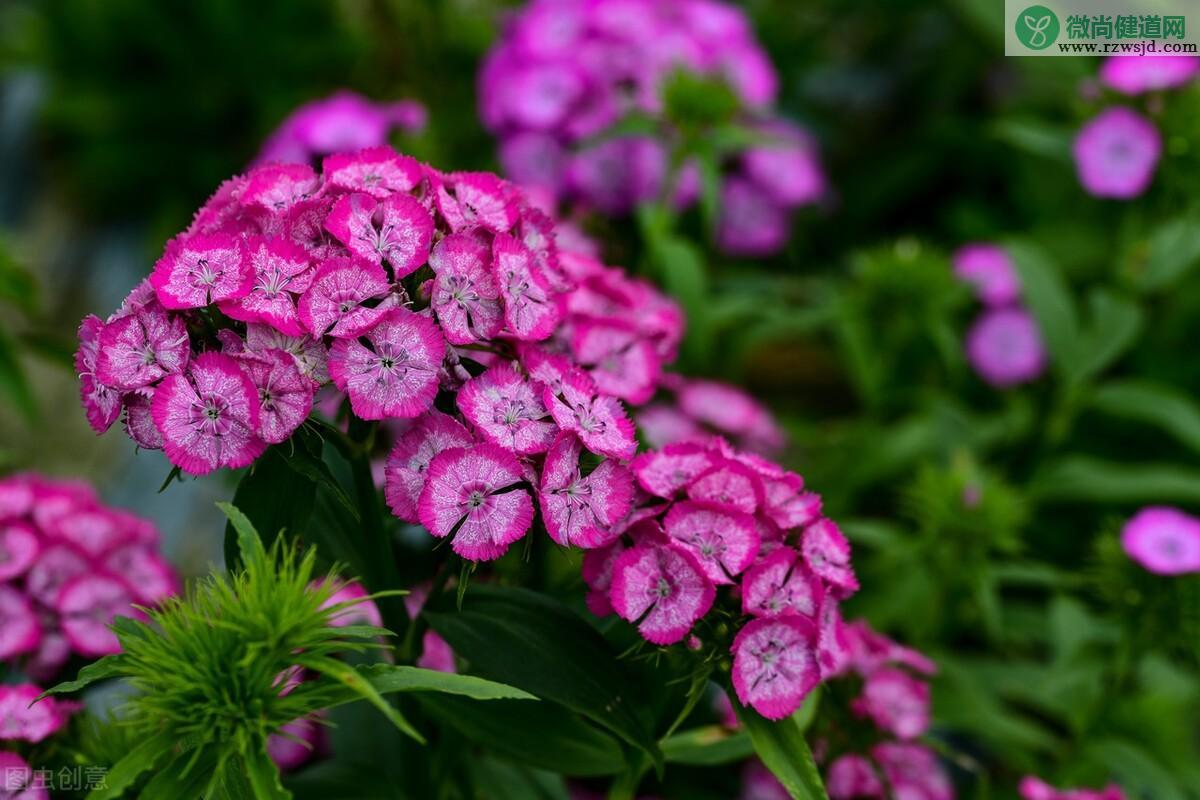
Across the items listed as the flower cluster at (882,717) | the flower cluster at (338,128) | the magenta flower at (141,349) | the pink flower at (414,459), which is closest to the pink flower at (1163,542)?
the flower cluster at (882,717)

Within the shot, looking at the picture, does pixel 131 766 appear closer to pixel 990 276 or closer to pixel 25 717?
pixel 25 717

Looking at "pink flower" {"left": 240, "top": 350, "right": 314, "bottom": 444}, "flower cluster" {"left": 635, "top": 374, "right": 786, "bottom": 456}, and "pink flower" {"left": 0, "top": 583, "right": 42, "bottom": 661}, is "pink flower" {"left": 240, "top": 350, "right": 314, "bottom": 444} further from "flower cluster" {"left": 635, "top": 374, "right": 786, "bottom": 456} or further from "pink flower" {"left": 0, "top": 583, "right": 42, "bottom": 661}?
"flower cluster" {"left": 635, "top": 374, "right": 786, "bottom": 456}

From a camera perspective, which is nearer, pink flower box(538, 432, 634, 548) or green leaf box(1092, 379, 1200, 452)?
pink flower box(538, 432, 634, 548)

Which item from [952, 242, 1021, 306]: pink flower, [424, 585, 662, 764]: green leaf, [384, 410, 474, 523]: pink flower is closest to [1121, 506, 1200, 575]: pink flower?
[424, 585, 662, 764]: green leaf

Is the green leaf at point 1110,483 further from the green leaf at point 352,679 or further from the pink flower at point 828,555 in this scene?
the green leaf at point 352,679

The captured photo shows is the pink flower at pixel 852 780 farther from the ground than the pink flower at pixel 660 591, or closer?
closer

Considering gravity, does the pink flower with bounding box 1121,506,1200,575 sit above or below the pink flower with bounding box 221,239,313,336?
below

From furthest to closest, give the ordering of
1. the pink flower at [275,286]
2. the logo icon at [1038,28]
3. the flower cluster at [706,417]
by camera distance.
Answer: the logo icon at [1038,28] → the flower cluster at [706,417] → the pink flower at [275,286]

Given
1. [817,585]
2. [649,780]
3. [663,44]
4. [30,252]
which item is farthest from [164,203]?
[817,585]
